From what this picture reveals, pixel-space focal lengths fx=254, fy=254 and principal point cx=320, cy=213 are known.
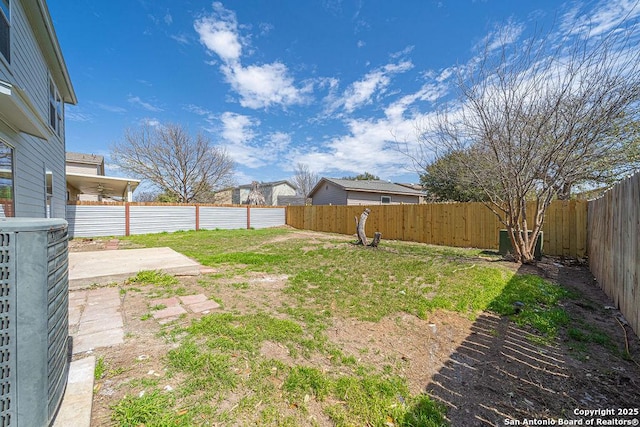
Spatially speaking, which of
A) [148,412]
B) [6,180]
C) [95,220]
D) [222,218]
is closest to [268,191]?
[222,218]

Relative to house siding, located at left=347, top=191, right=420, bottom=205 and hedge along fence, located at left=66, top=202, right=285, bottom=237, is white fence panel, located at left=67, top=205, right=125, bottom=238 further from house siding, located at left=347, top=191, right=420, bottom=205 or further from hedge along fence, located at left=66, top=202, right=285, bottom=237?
house siding, located at left=347, top=191, right=420, bottom=205

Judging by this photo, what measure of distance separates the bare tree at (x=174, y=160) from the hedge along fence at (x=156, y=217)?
680cm

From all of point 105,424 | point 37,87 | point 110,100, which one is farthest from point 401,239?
point 110,100

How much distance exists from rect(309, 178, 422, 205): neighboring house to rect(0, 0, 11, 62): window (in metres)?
14.2

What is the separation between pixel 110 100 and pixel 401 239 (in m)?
16.6

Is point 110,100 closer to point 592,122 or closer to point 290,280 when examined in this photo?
point 290,280

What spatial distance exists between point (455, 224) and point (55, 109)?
1287 cm

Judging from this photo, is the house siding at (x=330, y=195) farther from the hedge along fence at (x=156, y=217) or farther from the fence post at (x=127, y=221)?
the fence post at (x=127, y=221)

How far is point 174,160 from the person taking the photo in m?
Result: 19.4

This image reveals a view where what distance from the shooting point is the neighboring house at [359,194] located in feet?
55.4

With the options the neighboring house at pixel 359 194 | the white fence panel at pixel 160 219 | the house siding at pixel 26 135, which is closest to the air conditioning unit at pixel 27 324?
the house siding at pixel 26 135

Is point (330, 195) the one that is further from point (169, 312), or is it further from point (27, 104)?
point (169, 312)

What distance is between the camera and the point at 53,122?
6.77m

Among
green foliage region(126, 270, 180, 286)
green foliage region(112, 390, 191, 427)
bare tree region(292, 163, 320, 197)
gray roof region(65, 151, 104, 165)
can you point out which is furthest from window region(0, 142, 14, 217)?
bare tree region(292, 163, 320, 197)
